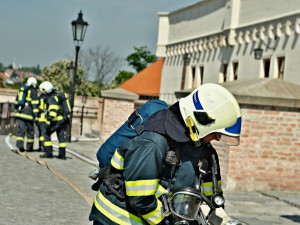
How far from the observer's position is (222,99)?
3.88m

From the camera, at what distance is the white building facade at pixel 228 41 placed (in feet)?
87.6

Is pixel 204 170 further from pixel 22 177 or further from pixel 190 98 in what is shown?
pixel 22 177

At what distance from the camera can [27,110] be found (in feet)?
58.7

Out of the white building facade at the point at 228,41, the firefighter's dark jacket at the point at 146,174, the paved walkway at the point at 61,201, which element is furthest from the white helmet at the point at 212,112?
the white building facade at the point at 228,41

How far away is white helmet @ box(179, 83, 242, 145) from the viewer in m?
3.86

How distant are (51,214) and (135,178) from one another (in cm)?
545

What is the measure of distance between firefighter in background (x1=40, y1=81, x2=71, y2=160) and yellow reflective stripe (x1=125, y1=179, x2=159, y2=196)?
12606mm

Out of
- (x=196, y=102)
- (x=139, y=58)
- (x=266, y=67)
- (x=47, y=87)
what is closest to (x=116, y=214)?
(x=196, y=102)

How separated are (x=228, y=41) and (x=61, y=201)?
2341 centimetres

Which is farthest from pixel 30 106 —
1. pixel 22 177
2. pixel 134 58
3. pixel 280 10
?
pixel 134 58

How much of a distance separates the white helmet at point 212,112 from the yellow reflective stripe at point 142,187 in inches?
14.6

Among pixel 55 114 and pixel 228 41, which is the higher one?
pixel 228 41

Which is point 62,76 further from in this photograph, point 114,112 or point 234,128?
point 234,128

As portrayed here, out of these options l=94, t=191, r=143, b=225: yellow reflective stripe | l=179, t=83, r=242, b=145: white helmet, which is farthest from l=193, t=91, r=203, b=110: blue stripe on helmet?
l=94, t=191, r=143, b=225: yellow reflective stripe
